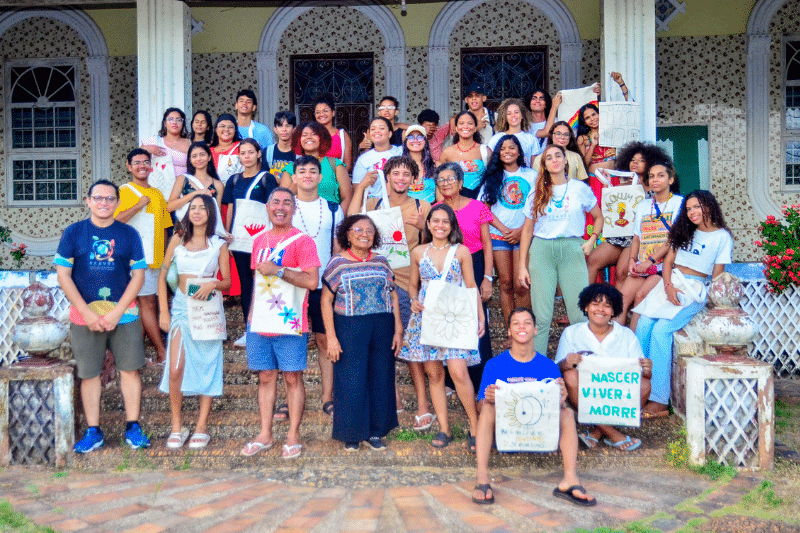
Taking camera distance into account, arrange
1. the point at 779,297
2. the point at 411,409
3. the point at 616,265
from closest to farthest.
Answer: the point at 411,409
the point at 616,265
the point at 779,297

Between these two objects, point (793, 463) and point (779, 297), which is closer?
point (793, 463)

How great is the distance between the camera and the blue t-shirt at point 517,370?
14.8 ft

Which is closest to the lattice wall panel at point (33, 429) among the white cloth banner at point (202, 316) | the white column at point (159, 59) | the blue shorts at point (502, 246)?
the white cloth banner at point (202, 316)

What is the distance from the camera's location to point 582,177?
6500 millimetres

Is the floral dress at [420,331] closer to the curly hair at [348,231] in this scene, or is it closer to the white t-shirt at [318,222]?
the curly hair at [348,231]

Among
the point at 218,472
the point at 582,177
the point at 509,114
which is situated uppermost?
the point at 509,114

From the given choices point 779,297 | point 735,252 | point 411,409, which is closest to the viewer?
point 411,409

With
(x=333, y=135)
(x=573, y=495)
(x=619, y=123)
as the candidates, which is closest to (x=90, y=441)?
(x=573, y=495)

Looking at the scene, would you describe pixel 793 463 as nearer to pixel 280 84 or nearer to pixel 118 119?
pixel 280 84

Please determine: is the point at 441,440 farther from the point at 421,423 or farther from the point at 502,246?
the point at 502,246

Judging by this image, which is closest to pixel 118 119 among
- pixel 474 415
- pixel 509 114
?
pixel 509 114

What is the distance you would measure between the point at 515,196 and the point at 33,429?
3.84 meters

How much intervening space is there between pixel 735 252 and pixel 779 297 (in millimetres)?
2821

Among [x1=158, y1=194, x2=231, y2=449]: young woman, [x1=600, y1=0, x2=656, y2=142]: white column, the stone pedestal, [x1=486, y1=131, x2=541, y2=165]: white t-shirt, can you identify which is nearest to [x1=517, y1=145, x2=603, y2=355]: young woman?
[x1=486, y1=131, x2=541, y2=165]: white t-shirt
